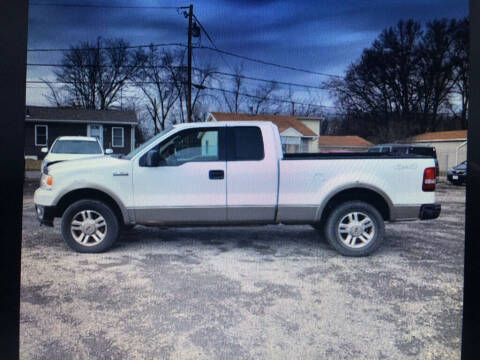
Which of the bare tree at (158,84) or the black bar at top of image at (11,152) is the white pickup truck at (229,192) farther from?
the black bar at top of image at (11,152)

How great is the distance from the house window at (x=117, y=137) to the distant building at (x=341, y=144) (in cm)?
1807

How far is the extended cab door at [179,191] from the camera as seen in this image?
5.00 meters

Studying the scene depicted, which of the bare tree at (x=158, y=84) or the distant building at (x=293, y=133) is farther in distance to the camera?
the distant building at (x=293, y=133)

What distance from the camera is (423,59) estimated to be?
295cm

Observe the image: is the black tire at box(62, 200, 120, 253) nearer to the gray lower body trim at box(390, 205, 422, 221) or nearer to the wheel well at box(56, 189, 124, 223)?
the wheel well at box(56, 189, 124, 223)

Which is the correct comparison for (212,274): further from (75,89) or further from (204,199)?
(75,89)

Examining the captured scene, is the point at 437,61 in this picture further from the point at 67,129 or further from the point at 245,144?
the point at 67,129

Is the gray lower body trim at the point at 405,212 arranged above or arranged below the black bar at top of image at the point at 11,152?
below

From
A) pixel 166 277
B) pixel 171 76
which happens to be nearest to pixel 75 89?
pixel 171 76

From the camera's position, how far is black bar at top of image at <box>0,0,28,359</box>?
983 millimetres

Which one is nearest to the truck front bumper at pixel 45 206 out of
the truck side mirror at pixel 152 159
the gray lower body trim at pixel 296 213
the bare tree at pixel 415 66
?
the truck side mirror at pixel 152 159

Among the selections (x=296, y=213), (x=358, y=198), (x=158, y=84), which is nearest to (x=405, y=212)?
(x=358, y=198)

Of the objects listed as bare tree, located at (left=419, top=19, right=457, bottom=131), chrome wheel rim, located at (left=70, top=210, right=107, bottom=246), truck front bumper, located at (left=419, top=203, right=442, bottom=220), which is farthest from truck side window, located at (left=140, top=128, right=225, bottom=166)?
truck front bumper, located at (left=419, top=203, right=442, bottom=220)

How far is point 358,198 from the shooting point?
5.22 m
